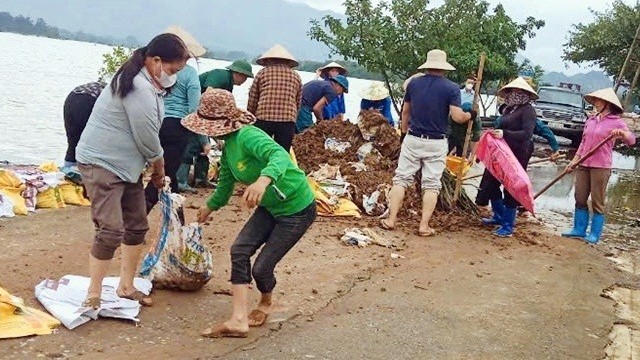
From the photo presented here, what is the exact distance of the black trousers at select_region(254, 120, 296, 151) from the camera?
771 centimetres

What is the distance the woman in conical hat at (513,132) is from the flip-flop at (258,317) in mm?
4175

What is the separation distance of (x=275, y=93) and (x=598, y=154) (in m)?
3.74

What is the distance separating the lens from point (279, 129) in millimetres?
7754

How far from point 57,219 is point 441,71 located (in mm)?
4261

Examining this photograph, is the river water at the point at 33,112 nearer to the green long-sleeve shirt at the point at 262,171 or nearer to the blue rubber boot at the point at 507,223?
the green long-sleeve shirt at the point at 262,171

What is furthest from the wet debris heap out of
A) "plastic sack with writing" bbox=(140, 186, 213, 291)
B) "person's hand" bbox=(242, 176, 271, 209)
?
"person's hand" bbox=(242, 176, 271, 209)

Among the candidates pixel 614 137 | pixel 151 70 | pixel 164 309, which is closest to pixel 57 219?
pixel 164 309

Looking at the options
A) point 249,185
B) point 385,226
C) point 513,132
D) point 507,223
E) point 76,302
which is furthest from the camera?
point 507,223

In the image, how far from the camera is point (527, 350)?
4.53m

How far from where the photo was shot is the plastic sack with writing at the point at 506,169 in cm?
760

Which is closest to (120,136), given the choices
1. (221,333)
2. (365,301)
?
(221,333)

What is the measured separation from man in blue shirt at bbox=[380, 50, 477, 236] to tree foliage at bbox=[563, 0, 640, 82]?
20512mm

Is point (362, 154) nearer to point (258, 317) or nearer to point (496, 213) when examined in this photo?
point (496, 213)

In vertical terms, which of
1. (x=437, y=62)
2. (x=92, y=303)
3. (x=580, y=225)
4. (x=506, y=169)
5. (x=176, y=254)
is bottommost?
(x=580, y=225)
